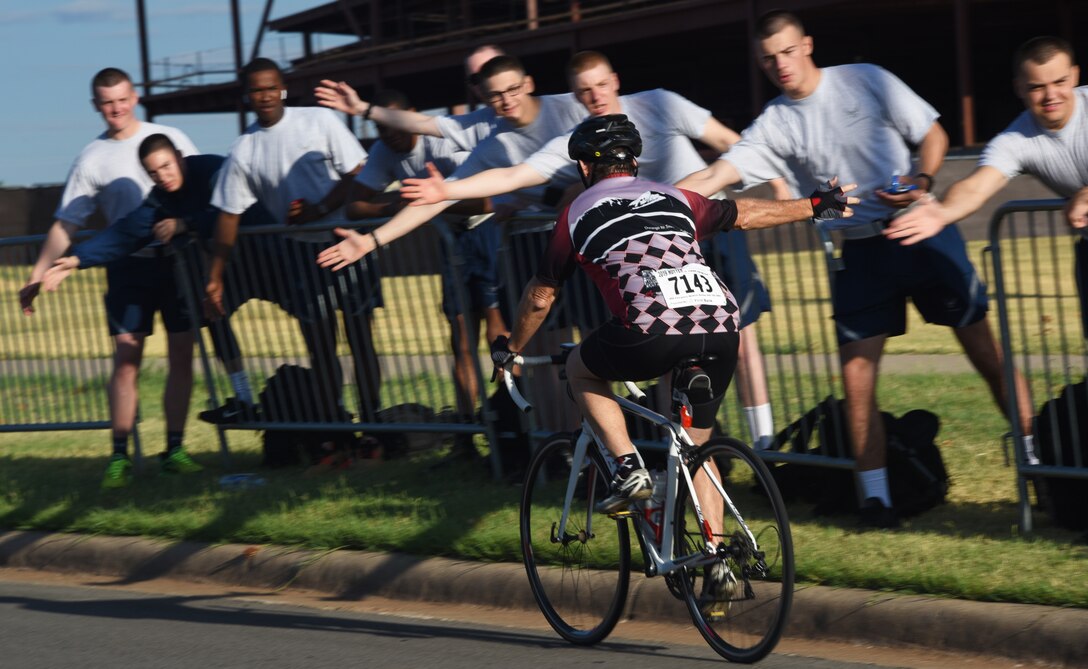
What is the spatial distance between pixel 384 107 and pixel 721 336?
4342 mm

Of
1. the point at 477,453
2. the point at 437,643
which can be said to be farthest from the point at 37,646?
the point at 477,453

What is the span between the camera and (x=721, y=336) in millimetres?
5191

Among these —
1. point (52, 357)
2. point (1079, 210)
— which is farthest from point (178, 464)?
point (1079, 210)

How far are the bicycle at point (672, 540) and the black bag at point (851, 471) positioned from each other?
48.2 inches

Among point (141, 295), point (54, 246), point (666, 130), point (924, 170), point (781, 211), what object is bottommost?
point (141, 295)

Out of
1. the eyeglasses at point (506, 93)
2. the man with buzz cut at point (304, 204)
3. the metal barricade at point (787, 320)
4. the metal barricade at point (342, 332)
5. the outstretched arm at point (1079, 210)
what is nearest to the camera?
the outstretched arm at point (1079, 210)

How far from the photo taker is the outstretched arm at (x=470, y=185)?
240 inches

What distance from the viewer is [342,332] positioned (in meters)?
8.77

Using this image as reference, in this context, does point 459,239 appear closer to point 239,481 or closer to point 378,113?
point 378,113

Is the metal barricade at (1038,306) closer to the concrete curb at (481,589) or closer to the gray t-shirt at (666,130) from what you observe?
the concrete curb at (481,589)

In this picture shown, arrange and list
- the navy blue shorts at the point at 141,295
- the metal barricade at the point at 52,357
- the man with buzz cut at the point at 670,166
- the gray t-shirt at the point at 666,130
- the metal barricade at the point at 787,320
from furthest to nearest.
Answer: the metal barricade at the point at 52,357 < the navy blue shorts at the point at 141,295 < the gray t-shirt at the point at 666,130 < the man with buzz cut at the point at 670,166 < the metal barricade at the point at 787,320

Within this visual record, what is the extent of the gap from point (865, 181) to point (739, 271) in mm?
825

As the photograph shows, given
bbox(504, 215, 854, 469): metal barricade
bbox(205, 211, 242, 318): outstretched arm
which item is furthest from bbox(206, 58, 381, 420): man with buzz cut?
bbox(504, 215, 854, 469): metal barricade

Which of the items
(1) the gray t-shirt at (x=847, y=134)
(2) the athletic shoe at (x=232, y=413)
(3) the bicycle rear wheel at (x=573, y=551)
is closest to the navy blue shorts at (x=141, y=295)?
(2) the athletic shoe at (x=232, y=413)
